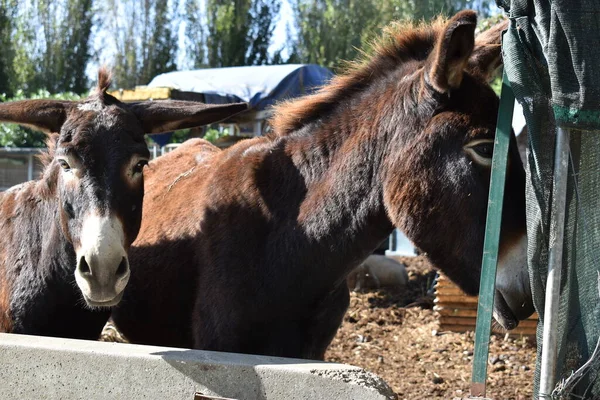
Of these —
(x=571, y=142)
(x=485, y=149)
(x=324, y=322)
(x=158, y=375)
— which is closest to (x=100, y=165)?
(x=158, y=375)

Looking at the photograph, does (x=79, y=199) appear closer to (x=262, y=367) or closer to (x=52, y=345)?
(x=52, y=345)

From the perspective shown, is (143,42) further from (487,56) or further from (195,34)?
(487,56)

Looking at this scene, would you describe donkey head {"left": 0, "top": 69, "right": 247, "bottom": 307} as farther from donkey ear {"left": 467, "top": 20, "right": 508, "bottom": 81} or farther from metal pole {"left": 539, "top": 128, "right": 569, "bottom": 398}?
metal pole {"left": 539, "top": 128, "right": 569, "bottom": 398}

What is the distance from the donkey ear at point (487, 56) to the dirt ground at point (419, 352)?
2713 mm

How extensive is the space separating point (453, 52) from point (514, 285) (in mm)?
1038

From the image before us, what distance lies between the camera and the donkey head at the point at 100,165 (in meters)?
3.39

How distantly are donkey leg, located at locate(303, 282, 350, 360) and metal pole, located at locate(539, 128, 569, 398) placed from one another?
1.40 metres

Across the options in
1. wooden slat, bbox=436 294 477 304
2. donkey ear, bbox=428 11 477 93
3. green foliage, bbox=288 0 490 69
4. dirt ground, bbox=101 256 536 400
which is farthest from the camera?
green foliage, bbox=288 0 490 69

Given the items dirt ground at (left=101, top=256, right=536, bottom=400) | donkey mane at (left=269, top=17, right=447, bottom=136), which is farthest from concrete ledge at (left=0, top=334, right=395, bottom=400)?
dirt ground at (left=101, top=256, right=536, bottom=400)

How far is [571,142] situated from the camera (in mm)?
2635

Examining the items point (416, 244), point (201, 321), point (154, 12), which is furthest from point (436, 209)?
point (154, 12)

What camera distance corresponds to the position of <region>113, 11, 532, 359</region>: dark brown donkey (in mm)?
3277

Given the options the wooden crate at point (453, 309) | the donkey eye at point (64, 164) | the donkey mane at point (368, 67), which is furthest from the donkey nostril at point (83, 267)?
the wooden crate at point (453, 309)

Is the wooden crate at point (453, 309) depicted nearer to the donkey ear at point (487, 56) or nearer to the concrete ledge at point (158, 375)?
the donkey ear at point (487, 56)
